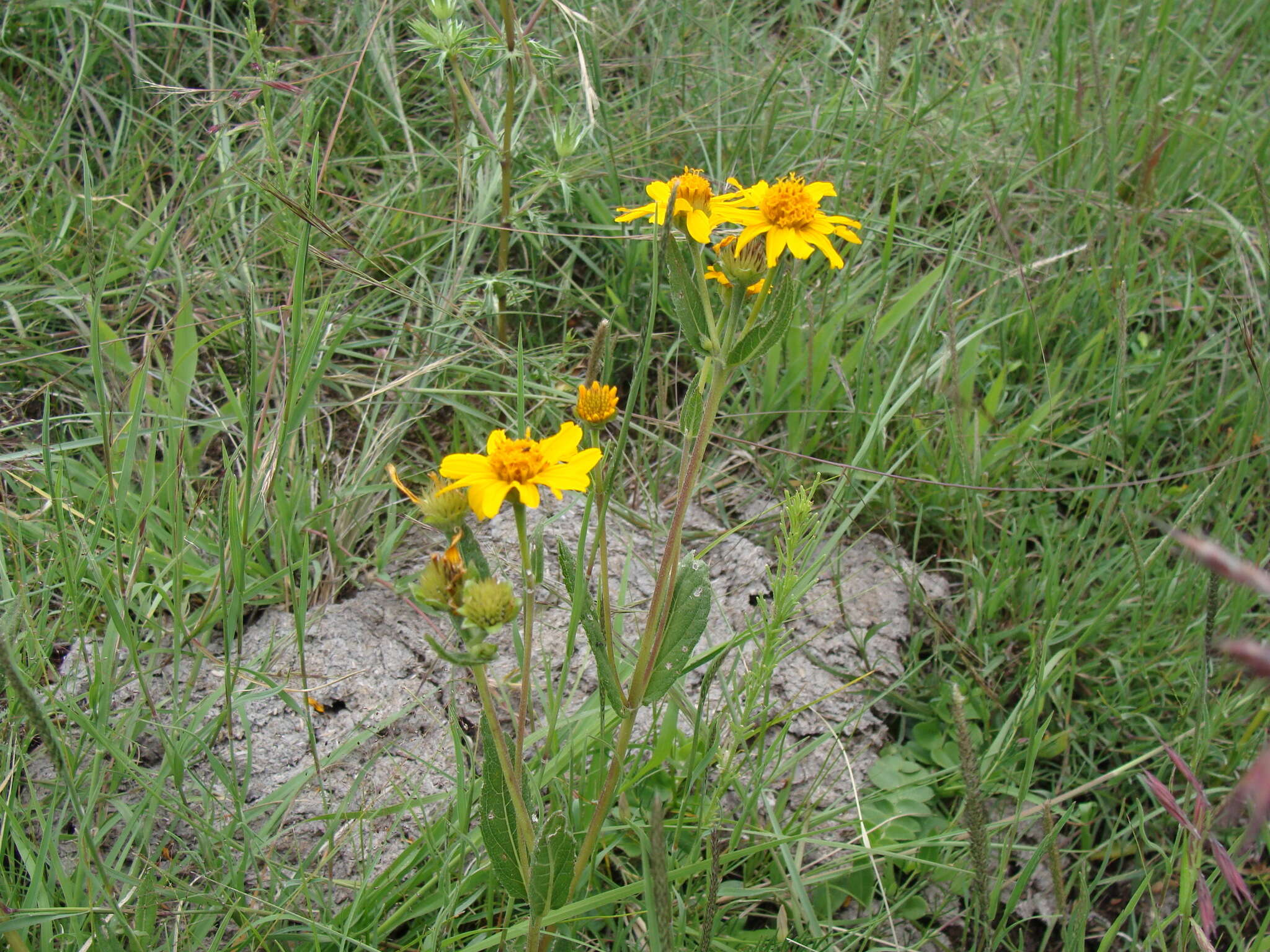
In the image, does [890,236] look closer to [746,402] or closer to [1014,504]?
[746,402]

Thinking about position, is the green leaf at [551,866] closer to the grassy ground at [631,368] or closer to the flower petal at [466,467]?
the grassy ground at [631,368]

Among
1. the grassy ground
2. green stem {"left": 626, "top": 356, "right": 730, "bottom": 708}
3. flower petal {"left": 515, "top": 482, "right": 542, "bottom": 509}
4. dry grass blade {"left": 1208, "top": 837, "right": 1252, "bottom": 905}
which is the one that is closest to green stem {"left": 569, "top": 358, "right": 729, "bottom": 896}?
green stem {"left": 626, "top": 356, "right": 730, "bottom": 708}

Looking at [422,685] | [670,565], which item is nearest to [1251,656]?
[670,565]

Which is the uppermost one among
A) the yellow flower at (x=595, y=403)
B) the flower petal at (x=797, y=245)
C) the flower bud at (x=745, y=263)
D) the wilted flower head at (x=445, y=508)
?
the flower petal at (x=797, y=245)

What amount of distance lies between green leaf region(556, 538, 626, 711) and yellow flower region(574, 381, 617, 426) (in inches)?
8.1

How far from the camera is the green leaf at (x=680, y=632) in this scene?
142cm

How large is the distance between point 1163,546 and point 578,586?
1470mm

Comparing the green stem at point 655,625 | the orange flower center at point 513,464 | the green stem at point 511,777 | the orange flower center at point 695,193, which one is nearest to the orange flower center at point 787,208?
the orange flower center at point 695,193

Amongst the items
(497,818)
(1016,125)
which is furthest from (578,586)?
(1016,125)

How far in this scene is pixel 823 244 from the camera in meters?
1.42

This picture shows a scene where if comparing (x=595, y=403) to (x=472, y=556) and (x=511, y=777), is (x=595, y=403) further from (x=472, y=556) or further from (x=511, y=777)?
(x=511, y=777)

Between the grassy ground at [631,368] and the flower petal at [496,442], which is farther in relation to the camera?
the grassy ground at [631,368]

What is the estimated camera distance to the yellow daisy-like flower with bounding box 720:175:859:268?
1.33 metres

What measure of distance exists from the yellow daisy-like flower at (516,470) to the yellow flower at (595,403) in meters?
0.19
